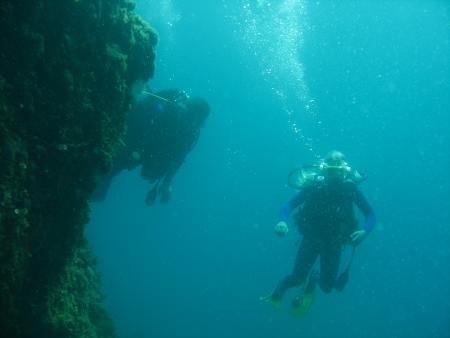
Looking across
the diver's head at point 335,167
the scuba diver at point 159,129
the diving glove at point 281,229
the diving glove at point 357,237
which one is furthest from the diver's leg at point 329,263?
the scuba diver at point 159,129

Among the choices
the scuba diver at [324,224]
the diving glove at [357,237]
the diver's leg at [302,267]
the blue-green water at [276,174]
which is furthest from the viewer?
the blue-green water at [276,174]

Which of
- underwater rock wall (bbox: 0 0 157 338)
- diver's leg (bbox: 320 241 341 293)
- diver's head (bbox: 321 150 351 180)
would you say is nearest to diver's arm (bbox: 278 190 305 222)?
diver's head (bbox: 321 150 351 180)

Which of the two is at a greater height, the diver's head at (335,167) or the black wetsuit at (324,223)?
the diver's head at (335,167)

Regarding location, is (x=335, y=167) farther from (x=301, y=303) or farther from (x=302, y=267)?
(x=301, y=303)

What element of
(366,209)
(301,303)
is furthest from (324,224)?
(301,303)

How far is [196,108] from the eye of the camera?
6258 mm

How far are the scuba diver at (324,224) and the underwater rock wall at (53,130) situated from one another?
13.1ft

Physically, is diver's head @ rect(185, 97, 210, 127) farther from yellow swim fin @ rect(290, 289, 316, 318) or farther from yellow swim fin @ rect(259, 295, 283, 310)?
yellow swim fin @ rect(290, 289, 316, 318)

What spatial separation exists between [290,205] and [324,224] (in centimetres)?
73

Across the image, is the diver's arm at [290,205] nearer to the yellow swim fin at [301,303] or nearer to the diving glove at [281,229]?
the diving glove at [281,229]

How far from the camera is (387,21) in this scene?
190 ft

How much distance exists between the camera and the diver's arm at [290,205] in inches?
268

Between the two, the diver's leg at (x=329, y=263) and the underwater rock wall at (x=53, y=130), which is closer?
the underwater rock wall at (x=53, y=130)

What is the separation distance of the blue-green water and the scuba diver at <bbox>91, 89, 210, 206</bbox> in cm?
3425
